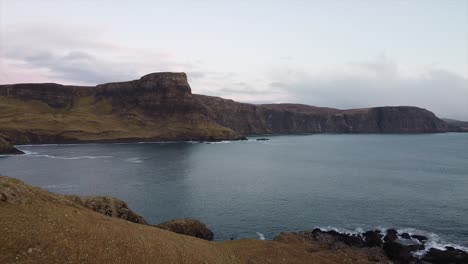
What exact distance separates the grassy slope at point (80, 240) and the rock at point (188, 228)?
38.8ft

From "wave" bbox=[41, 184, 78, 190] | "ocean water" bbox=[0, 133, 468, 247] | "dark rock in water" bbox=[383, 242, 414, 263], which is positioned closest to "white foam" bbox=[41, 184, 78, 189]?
"wave" bbox=[41, 184, 78, 190]

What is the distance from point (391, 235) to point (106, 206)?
45.6m

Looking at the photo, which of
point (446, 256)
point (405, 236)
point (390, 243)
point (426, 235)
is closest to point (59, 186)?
point (390, 243)

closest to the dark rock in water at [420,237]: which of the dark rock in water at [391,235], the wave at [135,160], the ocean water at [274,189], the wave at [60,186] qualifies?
the ocean water at [274,189]

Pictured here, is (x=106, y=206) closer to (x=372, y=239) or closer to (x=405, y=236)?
(x=372, y=239)

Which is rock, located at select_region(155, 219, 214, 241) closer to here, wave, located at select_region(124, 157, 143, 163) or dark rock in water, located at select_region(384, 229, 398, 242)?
dark rock in water, located at select_region(384, 229, 398, 242)

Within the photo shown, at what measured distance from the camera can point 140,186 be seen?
99688 mm

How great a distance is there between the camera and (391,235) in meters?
59.8

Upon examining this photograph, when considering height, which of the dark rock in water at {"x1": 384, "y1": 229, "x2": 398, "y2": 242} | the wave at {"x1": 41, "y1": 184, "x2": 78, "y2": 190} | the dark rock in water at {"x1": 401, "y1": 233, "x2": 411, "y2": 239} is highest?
the wave at {"x1": 41, "y1": 184, "x2": 78, "y2": 190}

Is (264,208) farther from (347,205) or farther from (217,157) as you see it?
(217,157)

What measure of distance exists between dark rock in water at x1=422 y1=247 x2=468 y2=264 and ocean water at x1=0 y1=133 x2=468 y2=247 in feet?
20.7

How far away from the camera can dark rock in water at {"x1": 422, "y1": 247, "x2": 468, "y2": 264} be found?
50.5 m

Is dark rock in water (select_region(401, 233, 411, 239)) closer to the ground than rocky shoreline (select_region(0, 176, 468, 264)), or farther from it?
closer to the ground

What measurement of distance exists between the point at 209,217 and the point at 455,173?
3898 inches
